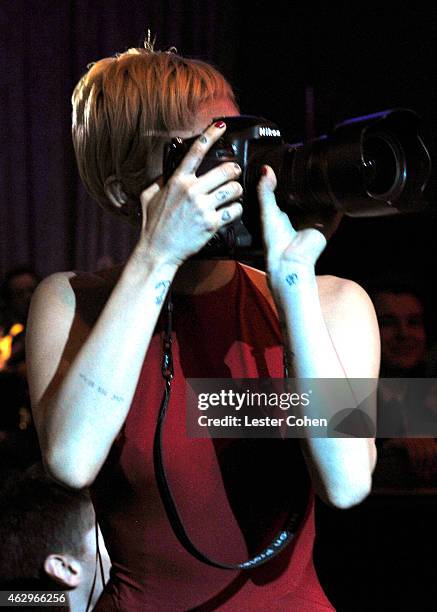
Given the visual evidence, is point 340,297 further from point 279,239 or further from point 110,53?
point 110,53

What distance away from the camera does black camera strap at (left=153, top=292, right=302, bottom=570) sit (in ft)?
2.72

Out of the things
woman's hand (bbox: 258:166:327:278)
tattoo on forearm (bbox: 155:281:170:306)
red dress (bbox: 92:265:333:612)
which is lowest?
red dress (bbox: 92:265:333:612)

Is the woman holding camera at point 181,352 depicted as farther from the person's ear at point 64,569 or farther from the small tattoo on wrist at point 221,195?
the person's ear at point 64,569

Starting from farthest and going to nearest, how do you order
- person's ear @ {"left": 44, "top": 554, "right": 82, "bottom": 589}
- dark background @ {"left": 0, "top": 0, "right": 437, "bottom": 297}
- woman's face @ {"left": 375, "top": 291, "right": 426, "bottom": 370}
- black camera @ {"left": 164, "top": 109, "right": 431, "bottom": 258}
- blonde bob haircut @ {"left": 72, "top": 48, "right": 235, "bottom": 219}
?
dark background @ {"left": 0, "top": 0, "right": 437, "bottom": 297}, woman's face @ {"left": 375, "top": 291, "right": 426, "bottom": 370}, person's ear @ {"left": 44, "top": 554, "right": 82, "bottom": 589}, blonde bob haircut @ {"left": 72, "top": 48, "right": 235, "bottom": 219}, black camera @ {"left": 164, "top": 109, "right": 431, "bottom": 258}

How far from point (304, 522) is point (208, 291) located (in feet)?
0.86

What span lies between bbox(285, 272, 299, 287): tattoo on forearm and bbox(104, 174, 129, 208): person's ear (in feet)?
0.70

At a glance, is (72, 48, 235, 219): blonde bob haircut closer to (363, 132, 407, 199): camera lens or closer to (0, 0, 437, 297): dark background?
(363, 132, 407, 199): camera lens

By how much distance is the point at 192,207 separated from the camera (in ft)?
2.64

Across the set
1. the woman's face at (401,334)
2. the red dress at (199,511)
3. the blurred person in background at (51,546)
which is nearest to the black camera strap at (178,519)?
the red dress at (199,511)

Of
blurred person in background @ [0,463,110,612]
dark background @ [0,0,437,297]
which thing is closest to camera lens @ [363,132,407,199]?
blurred person in background @ [0,463,110,612]

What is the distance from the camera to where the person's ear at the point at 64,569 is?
3.73ft

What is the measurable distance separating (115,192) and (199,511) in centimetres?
34

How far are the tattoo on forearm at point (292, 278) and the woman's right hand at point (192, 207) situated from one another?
0.24 feet

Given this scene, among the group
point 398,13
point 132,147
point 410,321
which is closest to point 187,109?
point 132,147
